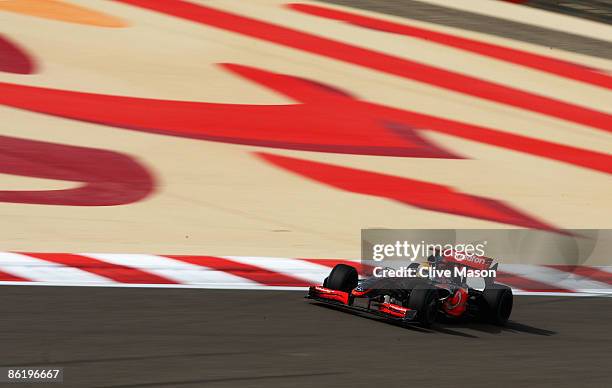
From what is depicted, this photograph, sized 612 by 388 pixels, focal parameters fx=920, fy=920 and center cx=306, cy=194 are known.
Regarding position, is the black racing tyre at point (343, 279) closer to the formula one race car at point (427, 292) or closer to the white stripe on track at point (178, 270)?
the formula one race car at point (427, 292)

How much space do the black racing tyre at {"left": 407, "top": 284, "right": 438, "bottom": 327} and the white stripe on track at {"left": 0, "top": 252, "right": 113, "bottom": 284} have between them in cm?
249

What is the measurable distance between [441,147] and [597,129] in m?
2.67

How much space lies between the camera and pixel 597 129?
1270 centimetres

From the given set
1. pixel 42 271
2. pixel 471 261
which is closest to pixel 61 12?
pixel 42 271

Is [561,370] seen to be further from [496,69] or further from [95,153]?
[496,69]

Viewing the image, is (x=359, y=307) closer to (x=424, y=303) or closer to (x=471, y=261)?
(x=424, y=303)

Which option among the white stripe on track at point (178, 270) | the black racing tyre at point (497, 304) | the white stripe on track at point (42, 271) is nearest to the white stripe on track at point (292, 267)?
the white stripe on track at point (178, 270)

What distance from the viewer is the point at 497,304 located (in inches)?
267

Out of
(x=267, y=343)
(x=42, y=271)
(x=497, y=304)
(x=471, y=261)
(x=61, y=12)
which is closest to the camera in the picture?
(x=267, y=343)

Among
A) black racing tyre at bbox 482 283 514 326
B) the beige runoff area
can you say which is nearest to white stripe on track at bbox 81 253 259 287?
the beige runoff area

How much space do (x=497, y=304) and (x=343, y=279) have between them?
1147 millimetres

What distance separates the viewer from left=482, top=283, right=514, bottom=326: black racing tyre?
22.3 feet

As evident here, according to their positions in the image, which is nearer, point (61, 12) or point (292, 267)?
point (292, 267)

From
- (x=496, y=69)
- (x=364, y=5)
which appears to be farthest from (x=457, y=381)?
(x=364, y=5)
